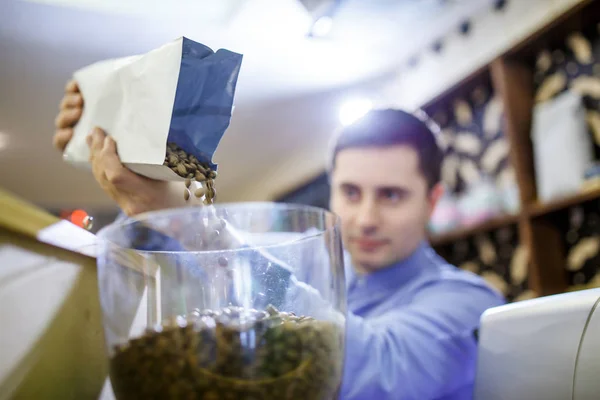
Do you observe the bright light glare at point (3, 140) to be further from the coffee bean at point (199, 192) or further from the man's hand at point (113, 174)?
the coffee bean at point (199, 192)

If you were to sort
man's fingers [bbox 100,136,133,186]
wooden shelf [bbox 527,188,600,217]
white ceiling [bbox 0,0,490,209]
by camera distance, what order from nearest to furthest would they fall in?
man's fingers [bbox 100,136,133,186] → white ceiling [bbox 0,0,490,209] → wooden shelf [bbox 527,188,600,217]

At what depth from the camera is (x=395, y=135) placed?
40.1 inches

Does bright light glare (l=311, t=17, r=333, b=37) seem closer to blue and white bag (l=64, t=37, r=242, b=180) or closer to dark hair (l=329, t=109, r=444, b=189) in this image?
dark hair (l=329, t=109, r=444, b=189)

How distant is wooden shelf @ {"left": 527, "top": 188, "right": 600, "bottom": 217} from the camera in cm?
122

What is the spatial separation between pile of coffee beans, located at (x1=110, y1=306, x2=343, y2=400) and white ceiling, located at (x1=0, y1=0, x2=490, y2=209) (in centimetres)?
25

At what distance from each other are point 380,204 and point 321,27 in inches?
21.1

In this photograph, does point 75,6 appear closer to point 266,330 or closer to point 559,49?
point 266,330

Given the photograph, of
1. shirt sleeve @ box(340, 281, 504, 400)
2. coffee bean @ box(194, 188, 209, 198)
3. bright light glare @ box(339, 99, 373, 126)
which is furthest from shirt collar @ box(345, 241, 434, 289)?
bright light glare @ box(339, 99, 373, 126)

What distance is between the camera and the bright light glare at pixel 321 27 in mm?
1219

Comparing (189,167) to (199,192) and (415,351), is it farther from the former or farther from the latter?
(415,351)

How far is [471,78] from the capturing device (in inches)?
63.5

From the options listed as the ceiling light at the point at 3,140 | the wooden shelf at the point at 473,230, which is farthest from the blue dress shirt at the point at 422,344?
the ceiling light at the point at 3,140

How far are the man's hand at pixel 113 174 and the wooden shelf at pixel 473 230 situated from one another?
114 cm

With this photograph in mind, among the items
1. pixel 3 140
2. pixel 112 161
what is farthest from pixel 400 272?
pixel 3 140
